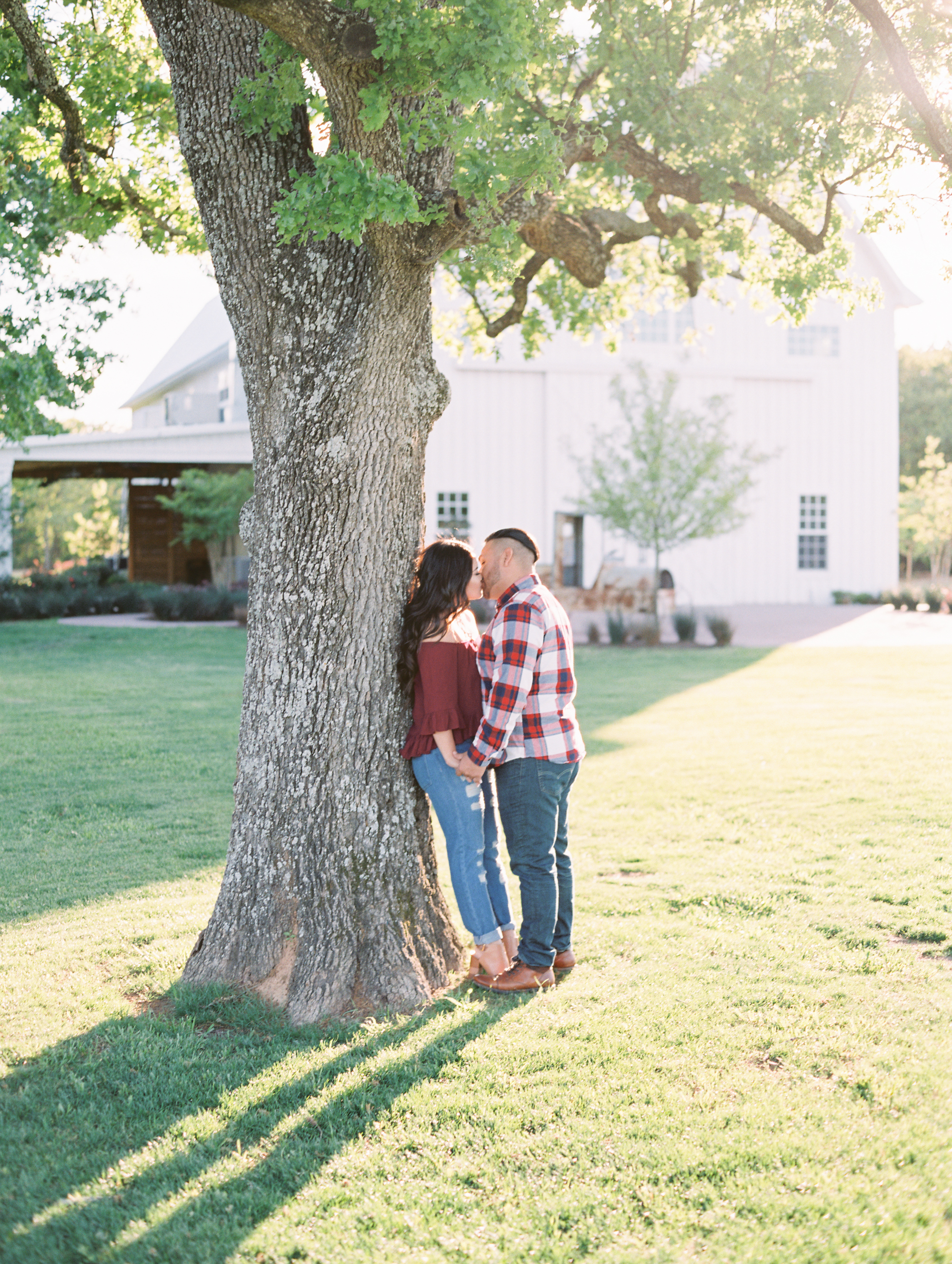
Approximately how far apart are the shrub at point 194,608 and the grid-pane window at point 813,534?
15.6 metres

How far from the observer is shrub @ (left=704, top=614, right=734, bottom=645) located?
19234 millimetres

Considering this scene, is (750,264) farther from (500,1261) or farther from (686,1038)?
(500,1261)

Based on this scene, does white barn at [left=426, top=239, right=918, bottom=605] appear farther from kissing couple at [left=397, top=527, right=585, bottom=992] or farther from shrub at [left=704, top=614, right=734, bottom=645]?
kissing couple at [left=397, top=527, right=585, bottom=992]

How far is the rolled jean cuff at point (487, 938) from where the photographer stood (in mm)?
4281

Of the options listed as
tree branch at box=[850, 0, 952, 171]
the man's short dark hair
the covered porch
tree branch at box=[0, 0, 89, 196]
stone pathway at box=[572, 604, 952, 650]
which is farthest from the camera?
the covered porch

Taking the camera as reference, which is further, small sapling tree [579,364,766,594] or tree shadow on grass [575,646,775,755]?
small sapling tree [579,364,766,594]

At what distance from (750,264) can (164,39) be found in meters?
5.74

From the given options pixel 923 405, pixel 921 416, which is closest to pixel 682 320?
pixel 921 416

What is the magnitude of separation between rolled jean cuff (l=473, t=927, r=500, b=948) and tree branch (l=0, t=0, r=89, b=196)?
4962mm

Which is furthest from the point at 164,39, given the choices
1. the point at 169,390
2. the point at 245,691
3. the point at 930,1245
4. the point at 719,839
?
the point at 169,390

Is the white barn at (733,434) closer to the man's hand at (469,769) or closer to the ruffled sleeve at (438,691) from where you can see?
the ruffled sleeve at (438,691)

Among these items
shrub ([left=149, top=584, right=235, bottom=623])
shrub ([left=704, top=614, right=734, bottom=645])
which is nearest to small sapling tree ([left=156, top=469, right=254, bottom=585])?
shrub ([left=149, top=584, right=235, bottom=623])

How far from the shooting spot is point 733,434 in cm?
2836

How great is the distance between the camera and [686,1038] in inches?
151
